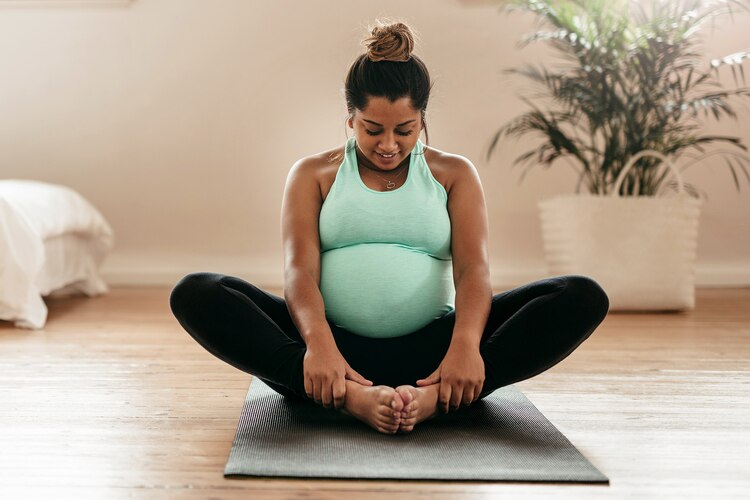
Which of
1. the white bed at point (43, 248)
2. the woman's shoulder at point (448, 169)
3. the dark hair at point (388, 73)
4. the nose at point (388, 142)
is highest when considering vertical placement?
the dark hair at point (388, 73)

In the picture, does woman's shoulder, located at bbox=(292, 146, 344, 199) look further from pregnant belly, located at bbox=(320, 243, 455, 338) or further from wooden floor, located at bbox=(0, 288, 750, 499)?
wooden floor, located at bbox=(0, 288, 750, 499)

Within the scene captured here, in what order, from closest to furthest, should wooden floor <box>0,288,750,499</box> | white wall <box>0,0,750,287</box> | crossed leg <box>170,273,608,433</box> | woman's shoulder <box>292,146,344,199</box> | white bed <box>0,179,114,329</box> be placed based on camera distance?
Answer: wooden floor <box>0,288,750,499</box> → crossed leg <box>170,273,608,433</box> → woman's shoulder <box>292,146,344,199</box> → white bed <box>0,179,114,329</box> → white wall <box>0,0,750,287</box>

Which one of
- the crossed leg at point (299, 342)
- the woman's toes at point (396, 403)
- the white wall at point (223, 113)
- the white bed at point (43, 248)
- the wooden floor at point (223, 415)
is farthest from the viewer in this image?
the white wall at point (223, 113)

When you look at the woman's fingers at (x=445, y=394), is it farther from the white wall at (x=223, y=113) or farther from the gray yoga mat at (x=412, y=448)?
the white wall at (x=223, y=113)

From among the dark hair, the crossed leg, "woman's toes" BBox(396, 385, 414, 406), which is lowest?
"woman's toes" BBox(396, 385, 414, 406)

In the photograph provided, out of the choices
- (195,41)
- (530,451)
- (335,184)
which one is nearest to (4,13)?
(195,41)

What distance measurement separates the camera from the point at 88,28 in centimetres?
351

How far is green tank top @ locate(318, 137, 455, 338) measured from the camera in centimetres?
156

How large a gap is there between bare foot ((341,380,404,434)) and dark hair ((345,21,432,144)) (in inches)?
19.0

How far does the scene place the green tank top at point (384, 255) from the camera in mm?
1563

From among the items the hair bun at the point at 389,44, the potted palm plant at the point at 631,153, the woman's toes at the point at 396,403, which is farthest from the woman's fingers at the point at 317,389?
the potted palm plant at the point at 631,153

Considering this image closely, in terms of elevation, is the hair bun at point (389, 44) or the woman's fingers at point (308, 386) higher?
the hair bun at point (389, 44)

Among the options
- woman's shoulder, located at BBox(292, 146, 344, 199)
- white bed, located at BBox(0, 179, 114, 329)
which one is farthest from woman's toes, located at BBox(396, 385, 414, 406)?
white bed, located at BBox(0, 179, 114, 329)

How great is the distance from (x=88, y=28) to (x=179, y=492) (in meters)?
2.78
